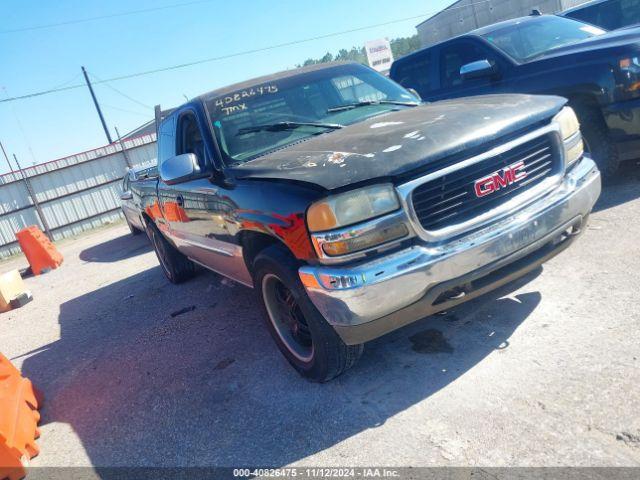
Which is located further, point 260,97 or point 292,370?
point 260,97

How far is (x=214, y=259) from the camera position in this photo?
4180 millimetres

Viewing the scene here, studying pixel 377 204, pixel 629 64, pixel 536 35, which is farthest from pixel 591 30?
pixel 377 204

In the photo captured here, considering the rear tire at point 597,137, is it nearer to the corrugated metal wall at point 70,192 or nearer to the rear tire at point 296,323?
the rear tire at point 296,323

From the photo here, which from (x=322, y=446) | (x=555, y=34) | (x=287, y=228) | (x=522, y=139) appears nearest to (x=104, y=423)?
(x=322, y=446)

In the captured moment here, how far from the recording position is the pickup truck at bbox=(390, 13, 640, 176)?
4.54 m

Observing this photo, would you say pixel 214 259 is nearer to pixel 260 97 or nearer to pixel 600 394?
pixel 260 97

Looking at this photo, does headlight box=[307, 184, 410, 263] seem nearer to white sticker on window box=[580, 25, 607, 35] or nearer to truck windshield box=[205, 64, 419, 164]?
truck windshield box=[205, 64, 419, 164]

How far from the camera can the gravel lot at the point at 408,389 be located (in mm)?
2250

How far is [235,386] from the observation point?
332 centimetres

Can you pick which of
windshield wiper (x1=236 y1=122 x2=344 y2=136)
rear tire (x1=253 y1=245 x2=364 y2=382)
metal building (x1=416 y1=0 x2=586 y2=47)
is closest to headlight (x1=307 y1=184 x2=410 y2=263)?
rear tire (x1=253 y1=245 x2=364 y2=382)

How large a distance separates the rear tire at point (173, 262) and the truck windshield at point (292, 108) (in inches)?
106

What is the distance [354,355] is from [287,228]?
33.6 inches

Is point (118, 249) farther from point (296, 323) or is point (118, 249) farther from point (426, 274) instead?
point (426, 274)

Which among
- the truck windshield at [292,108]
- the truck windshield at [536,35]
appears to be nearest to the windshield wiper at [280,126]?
the truck windshield at [292,108]
